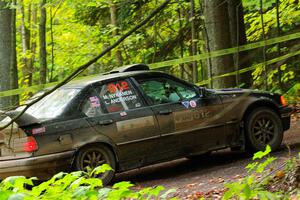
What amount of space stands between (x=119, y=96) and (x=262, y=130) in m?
2.48

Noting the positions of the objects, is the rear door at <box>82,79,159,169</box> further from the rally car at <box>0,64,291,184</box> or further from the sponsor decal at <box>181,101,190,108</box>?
the sponsor decal at <box>181,101,190,108</box>

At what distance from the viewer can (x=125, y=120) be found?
7879mm

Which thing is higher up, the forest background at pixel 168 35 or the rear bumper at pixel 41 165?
the forest background at pixel 168 35

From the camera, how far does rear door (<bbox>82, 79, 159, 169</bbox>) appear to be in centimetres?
779

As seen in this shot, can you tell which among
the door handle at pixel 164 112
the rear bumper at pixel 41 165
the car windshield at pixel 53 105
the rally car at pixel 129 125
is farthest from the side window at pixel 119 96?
the rear bumper at pixel 41 165

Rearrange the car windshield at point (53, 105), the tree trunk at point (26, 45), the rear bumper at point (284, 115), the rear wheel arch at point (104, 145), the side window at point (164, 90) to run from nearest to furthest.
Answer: the rear wheel arch at point (104, 145)
the car windshield at point (53, 105)
the side window at point (164, 90)
the rear bumper at point (284, 115)
the tree trunk at point (26, 45)

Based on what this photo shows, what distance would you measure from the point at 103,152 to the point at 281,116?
3.16 m

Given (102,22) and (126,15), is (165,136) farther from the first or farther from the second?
(102,22)

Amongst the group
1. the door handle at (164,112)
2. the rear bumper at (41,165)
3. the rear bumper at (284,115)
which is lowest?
the rear bumper at (41,165)

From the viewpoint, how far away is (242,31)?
13695 millimetres

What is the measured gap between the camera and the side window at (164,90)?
325 inches

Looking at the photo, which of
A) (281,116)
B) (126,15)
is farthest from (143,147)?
(126,15)

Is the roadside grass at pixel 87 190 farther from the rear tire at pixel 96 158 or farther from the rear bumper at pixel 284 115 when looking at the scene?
the rear bumper at pixel 284 115

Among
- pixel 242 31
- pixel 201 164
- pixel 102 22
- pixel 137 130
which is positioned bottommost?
pixel 201 164
